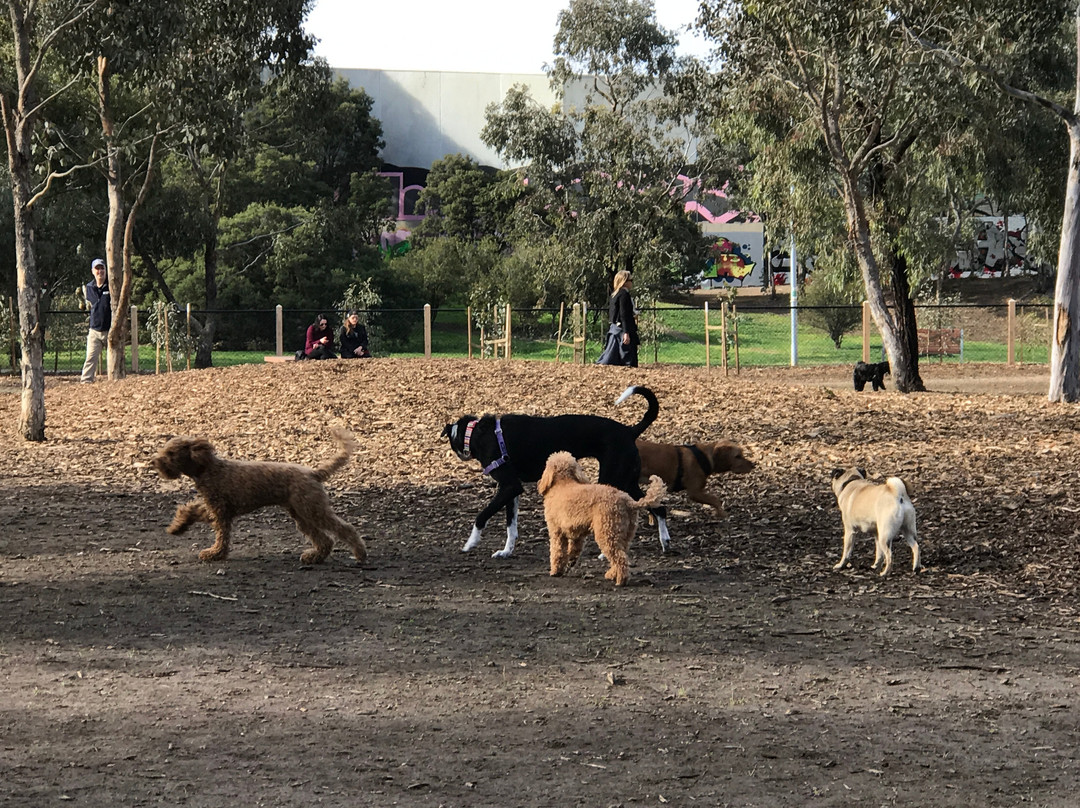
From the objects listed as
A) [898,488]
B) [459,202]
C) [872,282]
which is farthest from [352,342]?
[459,202]

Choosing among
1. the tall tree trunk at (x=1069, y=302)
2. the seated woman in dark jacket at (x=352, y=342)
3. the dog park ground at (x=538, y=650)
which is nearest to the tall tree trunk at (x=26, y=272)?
the dog park ground at (x=538, y=650)

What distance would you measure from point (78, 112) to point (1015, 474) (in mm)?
25657

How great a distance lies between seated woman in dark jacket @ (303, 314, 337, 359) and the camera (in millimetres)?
21031

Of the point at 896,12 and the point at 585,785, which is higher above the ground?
the point at 896,12

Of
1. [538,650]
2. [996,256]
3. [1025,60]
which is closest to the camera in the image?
[538,650]

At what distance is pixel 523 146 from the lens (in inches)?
1518

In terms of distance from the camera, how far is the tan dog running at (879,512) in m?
7.32

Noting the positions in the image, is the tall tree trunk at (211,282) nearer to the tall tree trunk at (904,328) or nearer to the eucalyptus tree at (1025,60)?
the tall tree trunk at (904,328)

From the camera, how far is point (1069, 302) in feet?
57.9

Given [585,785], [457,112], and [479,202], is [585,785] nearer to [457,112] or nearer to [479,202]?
[479,202]

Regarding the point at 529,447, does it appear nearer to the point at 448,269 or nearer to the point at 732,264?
the point at 448,269

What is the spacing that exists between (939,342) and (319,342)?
643 inches

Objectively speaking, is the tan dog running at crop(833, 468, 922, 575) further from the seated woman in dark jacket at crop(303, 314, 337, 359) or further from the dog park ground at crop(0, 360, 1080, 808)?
the seated woman in dark jacket at crop(303, 314, 337, 359)

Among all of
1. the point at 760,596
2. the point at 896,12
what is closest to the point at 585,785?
the point at 760,596
